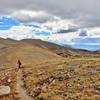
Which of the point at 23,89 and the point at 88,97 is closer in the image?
the point at 88,97

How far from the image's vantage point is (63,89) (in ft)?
145

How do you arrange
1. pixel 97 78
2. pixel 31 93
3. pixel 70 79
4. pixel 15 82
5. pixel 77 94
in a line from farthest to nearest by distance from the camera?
pixel 15 82 → pixel 70 79 → pixel 97 78 → pixel 31 93 → pixel 77 94

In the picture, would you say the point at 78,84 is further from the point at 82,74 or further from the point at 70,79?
the point at 82,74

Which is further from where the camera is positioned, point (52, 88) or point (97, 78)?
point (97, 78)

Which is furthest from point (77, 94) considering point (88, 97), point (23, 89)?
point (23, 89)

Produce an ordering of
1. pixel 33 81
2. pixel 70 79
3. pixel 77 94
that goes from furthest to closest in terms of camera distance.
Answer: pixel 33 81, pixel 70 79, pixel 77 94

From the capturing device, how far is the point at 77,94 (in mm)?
38969

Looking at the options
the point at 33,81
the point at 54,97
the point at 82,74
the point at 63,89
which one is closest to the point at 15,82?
the point at 33,81

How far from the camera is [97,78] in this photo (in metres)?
48.6

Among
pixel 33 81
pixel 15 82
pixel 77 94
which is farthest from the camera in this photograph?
pixel 15 82

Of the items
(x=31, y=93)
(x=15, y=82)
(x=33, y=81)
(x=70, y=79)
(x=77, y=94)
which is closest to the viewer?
(x=77, y=94)

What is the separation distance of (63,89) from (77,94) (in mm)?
5479

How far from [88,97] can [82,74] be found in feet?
63.2

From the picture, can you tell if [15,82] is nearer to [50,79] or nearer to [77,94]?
[50,79]
